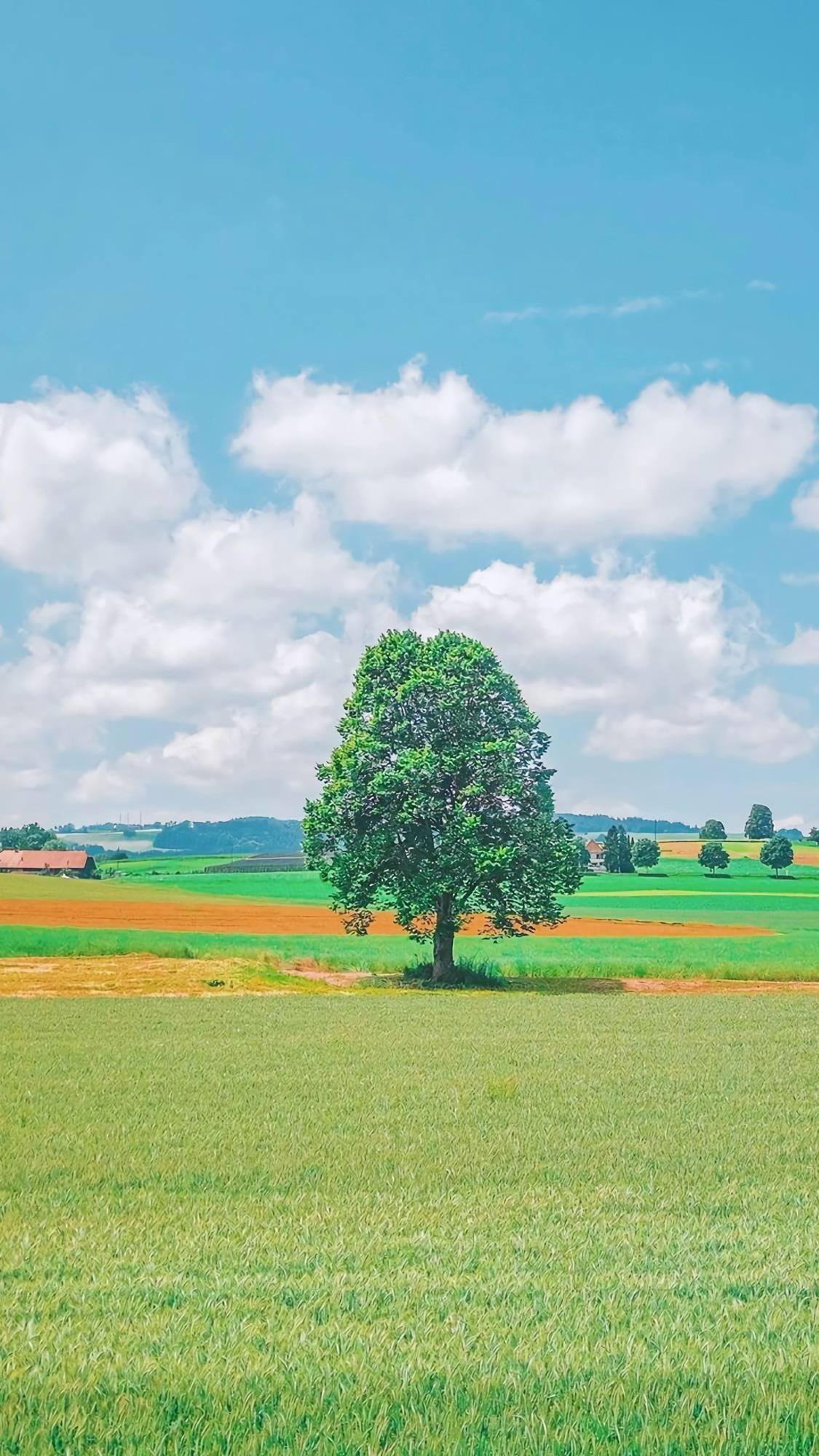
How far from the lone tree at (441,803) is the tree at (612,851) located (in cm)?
12486

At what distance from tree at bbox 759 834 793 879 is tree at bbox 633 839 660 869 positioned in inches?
781

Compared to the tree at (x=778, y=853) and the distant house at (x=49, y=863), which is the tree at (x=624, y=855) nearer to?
the tree at (x=778, y=853)

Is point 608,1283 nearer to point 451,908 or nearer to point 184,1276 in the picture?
point 184,1276

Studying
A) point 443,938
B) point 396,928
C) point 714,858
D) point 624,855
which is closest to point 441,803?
point 443,938

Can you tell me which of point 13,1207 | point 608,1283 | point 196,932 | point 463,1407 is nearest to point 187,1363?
point 463,1407

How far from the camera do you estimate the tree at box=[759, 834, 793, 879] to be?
516 ft

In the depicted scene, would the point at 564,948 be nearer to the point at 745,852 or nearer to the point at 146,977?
the point at 146,977

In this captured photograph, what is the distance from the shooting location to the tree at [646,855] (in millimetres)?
173375

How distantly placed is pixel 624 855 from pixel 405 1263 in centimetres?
16869

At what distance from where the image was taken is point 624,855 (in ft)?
564

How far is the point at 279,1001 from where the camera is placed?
116 feet

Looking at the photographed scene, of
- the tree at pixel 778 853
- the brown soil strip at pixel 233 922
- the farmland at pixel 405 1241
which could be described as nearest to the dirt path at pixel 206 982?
the farmland at pixel 405 1241

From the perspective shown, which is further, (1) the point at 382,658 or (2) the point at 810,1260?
(1) the point at 382,658

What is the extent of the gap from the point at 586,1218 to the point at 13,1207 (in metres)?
5.68
